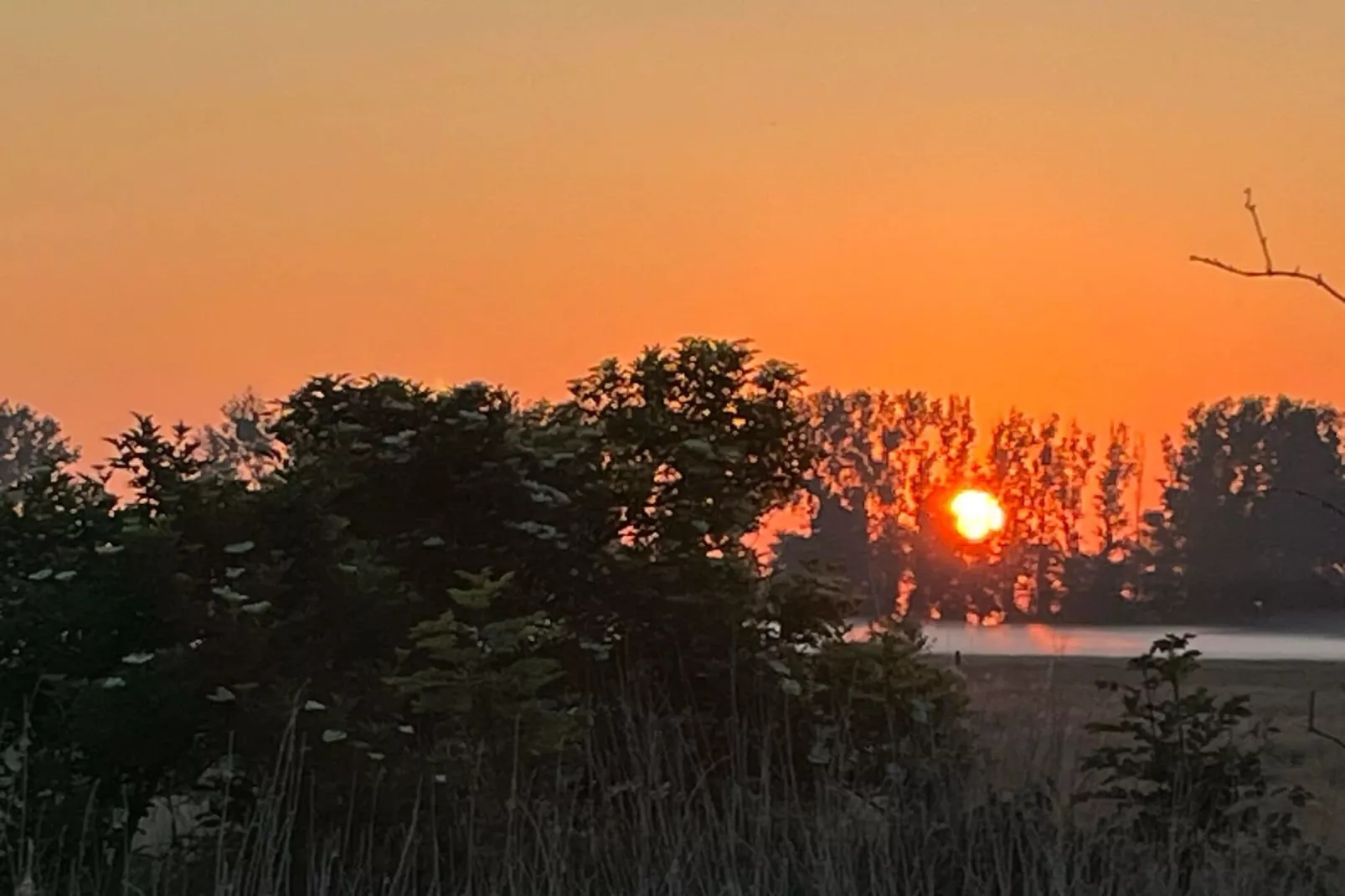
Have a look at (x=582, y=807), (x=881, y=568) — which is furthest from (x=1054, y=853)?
(x=881, y=568)

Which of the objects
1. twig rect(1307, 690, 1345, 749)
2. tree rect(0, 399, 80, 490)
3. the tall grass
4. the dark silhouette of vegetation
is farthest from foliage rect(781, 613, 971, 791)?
tree rect(0, 399, 80, 490)

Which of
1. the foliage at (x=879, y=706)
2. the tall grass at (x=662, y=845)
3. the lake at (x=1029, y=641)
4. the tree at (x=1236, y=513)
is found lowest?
the tall grass at (x=662, y=845)

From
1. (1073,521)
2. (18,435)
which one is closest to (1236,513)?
(1073,521)

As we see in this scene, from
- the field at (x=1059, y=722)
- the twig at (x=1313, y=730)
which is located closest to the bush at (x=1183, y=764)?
the field at (x=1059, y=722)

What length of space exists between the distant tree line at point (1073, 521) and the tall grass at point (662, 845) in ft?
4.31

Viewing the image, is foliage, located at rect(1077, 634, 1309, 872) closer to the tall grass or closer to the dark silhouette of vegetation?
the dark silhouette of vegetation

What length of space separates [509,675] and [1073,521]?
19.8 meters

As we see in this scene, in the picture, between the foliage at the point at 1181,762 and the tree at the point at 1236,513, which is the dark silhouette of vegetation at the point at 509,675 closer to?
the foliage at the point at 1181,762

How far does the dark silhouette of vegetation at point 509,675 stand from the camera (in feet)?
17.9

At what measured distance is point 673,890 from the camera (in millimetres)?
4961

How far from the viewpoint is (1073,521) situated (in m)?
25.0

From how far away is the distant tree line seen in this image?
1048cm

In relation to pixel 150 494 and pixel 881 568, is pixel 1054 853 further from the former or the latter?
pixel 881 568

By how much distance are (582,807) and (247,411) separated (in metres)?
4.21
